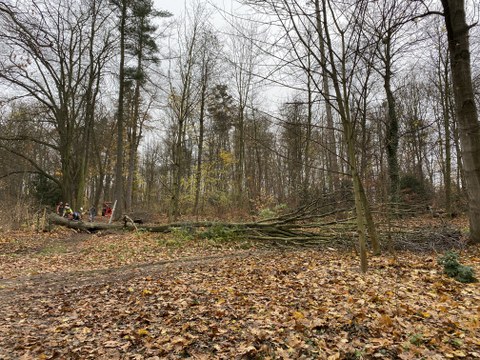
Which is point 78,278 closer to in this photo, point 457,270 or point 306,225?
point 306,225

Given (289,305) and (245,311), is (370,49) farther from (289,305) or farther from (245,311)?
(245,311)

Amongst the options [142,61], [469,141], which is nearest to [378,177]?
[469,141]

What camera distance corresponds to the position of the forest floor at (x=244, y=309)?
338 centimetres

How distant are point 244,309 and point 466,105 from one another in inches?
273

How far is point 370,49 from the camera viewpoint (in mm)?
5434

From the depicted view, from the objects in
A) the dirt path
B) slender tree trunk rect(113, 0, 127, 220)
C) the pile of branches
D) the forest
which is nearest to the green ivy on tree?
the forest

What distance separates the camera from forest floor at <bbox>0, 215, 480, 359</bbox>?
Answer: 11.1 feet

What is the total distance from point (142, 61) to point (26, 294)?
16555mm

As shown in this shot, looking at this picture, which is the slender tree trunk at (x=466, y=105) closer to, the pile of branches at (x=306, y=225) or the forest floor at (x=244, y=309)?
the forest floor at (x=244, y=309)

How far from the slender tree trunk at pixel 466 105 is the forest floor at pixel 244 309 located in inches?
46.2

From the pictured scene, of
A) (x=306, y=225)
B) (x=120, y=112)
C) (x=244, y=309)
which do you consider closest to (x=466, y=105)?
(x=306, y=225)

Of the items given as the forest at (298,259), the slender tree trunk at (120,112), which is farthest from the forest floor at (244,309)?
A: the slender tree trunk at (120,112)

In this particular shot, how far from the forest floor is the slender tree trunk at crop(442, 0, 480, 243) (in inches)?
46.2

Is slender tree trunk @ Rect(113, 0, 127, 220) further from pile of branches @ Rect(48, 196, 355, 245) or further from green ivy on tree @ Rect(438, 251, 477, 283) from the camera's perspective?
green ivy on tree @ Rect(438, 251, 477, 283)
